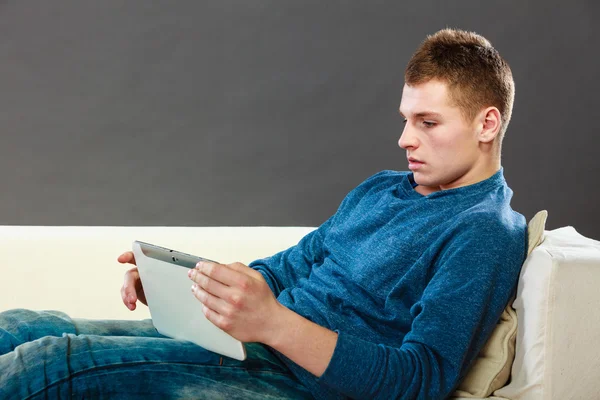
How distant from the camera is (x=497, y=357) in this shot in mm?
1362

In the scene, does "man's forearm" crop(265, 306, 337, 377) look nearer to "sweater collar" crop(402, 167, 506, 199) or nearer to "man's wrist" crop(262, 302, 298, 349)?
"man's wrist" crop(262, 302, 298, 349)

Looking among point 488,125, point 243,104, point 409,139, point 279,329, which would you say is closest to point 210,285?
point 279,329

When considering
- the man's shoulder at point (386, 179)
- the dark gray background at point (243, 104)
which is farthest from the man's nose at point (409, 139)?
the dark gray background at point (243, 104)

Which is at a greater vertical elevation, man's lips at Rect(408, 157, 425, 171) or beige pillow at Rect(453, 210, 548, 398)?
man's lips at Rect(408, 157, 425, 171)

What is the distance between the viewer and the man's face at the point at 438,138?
1.42 meters

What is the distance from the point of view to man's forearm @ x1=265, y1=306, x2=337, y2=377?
1131 mm

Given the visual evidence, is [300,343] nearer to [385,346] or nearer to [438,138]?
[385,346]

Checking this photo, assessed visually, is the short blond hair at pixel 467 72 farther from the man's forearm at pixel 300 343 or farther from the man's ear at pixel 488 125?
the man's forearm at pixel 300 343

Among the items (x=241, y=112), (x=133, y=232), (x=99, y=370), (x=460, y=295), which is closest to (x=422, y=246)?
(x=460, y=295)

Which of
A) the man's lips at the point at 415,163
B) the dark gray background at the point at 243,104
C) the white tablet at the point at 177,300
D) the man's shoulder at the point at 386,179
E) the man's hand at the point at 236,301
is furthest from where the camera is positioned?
the dark gray background at the point at 243,104

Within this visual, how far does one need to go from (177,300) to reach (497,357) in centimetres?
60

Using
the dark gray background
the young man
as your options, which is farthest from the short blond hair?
the dark gray background

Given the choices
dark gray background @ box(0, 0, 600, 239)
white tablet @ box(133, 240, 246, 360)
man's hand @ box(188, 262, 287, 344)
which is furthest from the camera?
dark gray background @ box(0, 0, 600, 239)

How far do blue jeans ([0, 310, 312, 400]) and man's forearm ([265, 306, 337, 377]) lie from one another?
168 mm
